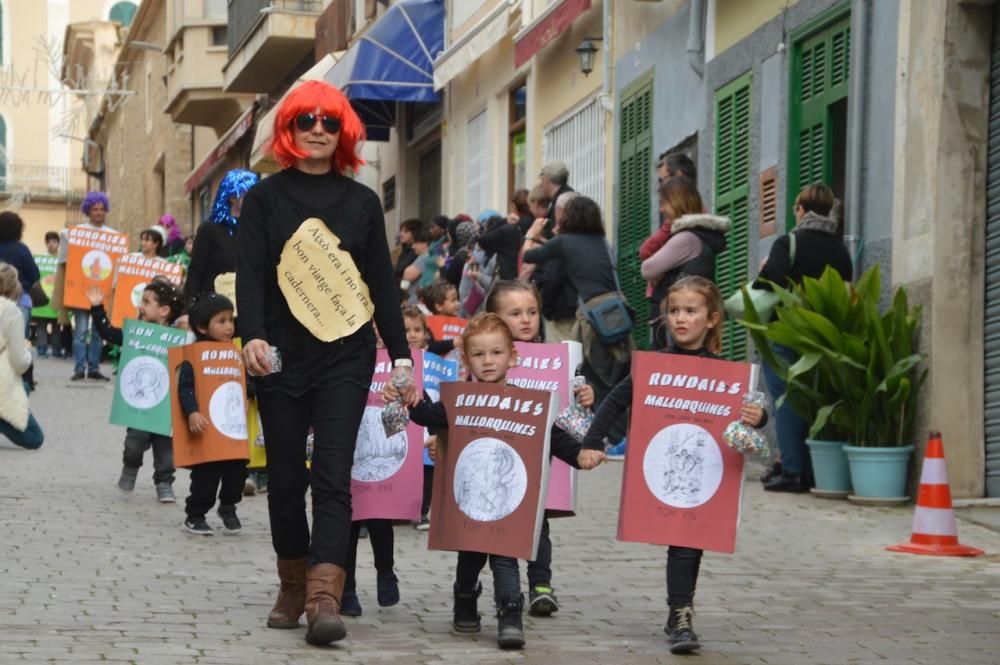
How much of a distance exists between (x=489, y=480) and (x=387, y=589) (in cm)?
76

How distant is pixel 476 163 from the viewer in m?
24.8

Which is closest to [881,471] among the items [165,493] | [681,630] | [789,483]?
[789,483]

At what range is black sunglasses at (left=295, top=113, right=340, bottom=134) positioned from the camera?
292 inches

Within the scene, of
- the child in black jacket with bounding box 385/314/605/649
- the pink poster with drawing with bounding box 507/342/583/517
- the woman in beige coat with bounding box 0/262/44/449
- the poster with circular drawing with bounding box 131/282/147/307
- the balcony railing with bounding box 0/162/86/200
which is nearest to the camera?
the child in black jacket with bounding box 385/314/605/649

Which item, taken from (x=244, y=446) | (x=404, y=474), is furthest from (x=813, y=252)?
(x=404, y=474)

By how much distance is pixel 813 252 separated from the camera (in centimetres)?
1270

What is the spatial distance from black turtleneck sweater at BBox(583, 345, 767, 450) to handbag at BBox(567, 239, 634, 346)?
6810 mm

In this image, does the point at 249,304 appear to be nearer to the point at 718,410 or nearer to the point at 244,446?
the point at 718,410

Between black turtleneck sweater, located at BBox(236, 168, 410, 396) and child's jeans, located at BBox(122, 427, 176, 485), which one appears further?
child's jeans, located at BBox(122, 427, 176, 485)

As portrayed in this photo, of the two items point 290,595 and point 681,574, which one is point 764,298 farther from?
point 290,595

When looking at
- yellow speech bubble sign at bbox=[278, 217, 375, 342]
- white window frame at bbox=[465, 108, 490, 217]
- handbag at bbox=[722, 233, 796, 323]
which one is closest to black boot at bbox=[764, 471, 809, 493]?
handbag at bbox=[722, 233, 796, 323]

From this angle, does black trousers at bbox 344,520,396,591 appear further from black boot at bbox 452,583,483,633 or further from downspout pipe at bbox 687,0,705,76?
downspout pipe at bbox 687,0,705,76

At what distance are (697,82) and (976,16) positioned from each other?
490 centimetres

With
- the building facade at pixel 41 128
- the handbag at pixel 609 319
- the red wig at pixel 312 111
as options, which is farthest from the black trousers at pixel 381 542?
the building facade at pixel 41 128
